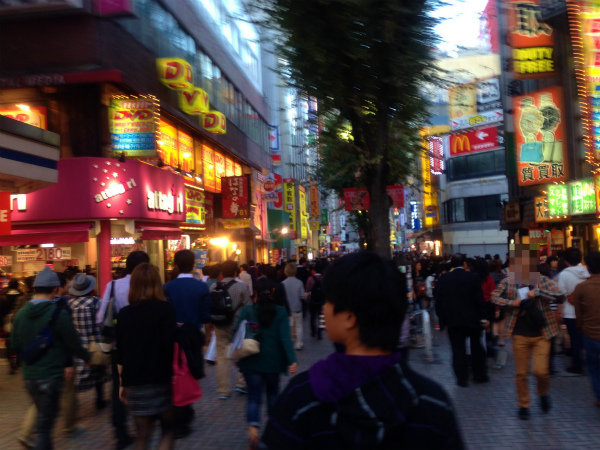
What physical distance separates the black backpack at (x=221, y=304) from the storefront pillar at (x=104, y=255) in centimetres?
795

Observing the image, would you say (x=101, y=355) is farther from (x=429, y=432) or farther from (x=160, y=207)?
(x=160, y=207)

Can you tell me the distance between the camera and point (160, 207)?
56.3ft

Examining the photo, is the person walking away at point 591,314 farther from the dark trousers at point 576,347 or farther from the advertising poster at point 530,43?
the advertising poster at point 530,43

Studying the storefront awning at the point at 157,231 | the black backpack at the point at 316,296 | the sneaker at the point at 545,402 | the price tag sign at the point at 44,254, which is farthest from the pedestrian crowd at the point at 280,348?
the storefront awning at the point at 157,231

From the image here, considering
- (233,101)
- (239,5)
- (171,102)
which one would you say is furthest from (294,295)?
(233,101)

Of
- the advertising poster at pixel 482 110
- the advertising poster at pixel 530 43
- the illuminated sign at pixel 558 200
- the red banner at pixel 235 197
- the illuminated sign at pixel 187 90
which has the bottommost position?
the illuminated sign at pixel 558 200

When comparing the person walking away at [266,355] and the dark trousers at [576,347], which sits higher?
the person walking away at [266,355]

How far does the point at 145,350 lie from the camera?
15.0 feet

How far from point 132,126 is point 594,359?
1202 cm

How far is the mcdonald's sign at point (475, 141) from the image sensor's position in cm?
4271

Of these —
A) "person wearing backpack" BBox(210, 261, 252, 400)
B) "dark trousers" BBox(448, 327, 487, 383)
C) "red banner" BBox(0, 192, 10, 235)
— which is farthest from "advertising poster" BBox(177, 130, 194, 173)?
"dark trousers" BBox(448, 327, 487, 383)

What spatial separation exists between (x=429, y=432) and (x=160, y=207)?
52.4 feet

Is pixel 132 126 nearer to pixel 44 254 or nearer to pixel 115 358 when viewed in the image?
pixel 44 254

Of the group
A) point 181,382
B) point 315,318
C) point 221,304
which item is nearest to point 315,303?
point 315,318
